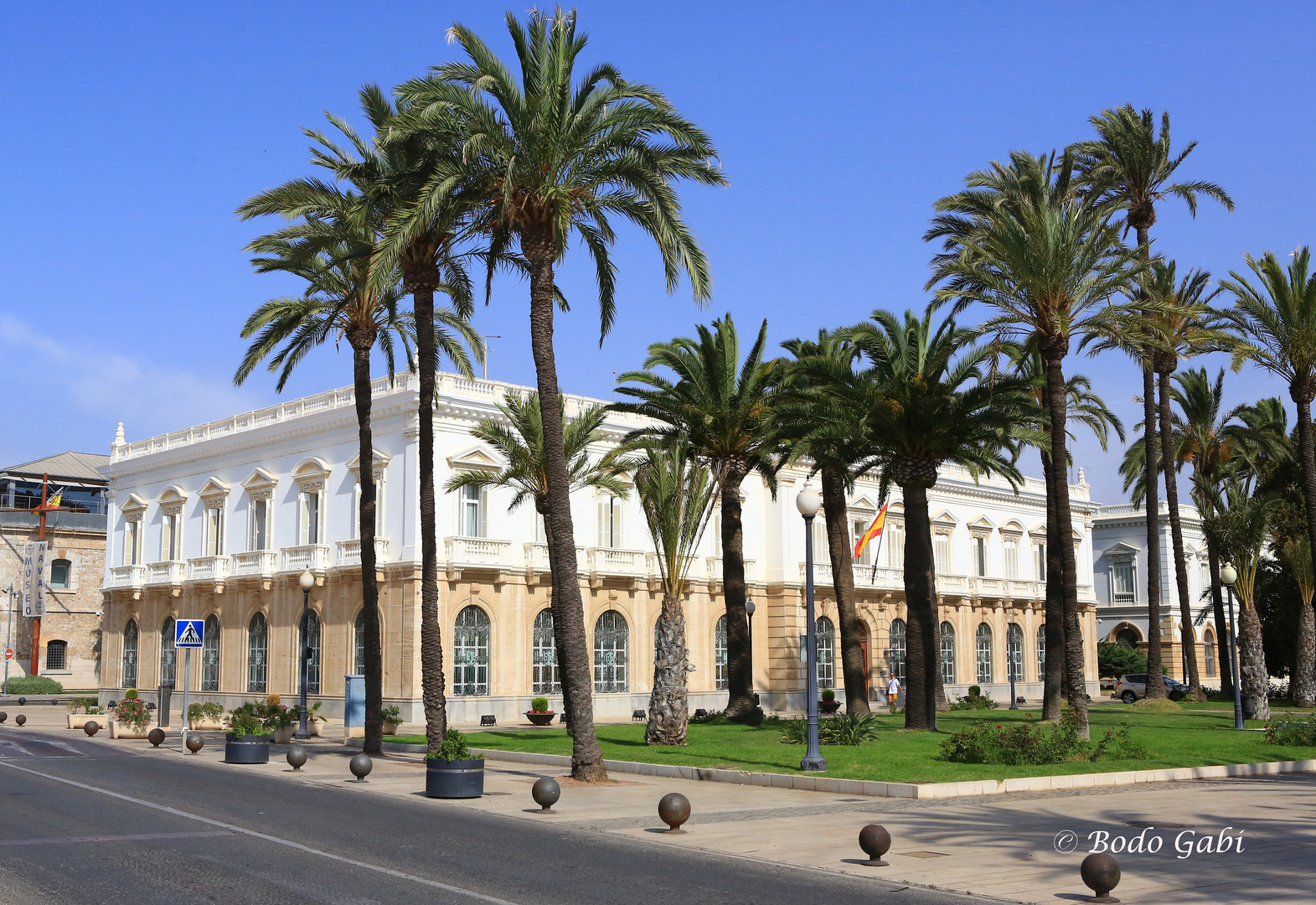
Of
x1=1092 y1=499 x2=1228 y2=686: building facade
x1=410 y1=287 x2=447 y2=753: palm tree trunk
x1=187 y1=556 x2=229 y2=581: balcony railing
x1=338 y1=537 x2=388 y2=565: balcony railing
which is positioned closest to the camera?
x1=410 y1=287 x2=447 y2=753: palm tree trunk

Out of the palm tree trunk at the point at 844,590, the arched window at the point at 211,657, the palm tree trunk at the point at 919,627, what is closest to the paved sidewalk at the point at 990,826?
the palm tree trunk at the point at 919,627

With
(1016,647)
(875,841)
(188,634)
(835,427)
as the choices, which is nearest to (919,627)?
(835,427)

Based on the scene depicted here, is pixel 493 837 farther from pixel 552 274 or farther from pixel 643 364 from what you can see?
pixel 643 364

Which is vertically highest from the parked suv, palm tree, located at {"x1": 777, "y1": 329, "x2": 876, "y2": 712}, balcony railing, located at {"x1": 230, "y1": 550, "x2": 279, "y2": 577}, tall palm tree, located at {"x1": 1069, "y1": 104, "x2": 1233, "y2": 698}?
tall palm tree, located at {"x1": 1069, "y1": 104, "x2": 1233, "y2": 698}

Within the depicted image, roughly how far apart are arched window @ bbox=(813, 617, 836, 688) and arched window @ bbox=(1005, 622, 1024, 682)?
1401 cm

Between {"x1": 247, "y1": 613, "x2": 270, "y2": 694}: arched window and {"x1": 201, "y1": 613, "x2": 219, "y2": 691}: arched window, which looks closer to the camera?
{"x1": 247, "y1": 613, "x2": 270, "y2": 694}: arched window

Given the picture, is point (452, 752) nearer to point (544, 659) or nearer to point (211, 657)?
point (544, 659)

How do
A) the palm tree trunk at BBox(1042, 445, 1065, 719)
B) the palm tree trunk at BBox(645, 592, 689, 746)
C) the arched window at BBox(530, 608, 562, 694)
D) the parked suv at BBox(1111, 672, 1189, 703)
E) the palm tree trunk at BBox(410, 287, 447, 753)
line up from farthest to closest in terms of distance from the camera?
the parked suv at BBox(1111, 672, 1189, 703) < the arched window at BBox(530, 608, 562, 694) < the palm tree trunk at BBox(1042, 445, 1065, 719) < the palm tree trunk at BBox(645, 592, 689, 746) < the palm tree trunk at BBox(410, 287, 447, 753)

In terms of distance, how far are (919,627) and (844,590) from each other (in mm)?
6607

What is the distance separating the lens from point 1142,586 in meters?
78.2

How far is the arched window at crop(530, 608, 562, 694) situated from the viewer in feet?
141

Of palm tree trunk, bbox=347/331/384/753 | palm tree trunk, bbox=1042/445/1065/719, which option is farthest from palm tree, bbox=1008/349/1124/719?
palm tree trunk, bbox=347/331/384/753

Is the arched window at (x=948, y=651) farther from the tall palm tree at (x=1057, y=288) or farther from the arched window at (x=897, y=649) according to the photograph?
the tall palm tree at (x=1057, y=288)

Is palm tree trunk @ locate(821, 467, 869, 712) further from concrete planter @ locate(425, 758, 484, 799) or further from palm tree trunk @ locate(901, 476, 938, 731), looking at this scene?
concrete planter @ locate(425, 758, 484, 799)
